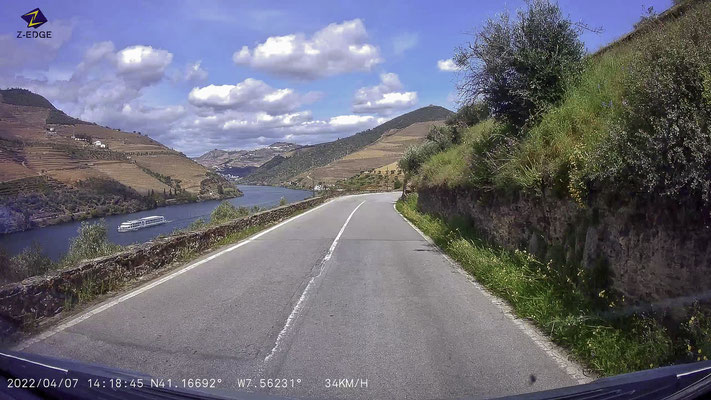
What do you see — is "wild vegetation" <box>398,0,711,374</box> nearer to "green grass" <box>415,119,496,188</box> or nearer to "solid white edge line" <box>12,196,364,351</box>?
"green grass" <box>415,119,496,188</box>

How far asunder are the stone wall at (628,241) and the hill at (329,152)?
487 ft

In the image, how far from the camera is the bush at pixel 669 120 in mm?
4277

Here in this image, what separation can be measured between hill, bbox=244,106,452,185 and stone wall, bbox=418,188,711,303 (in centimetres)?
14847

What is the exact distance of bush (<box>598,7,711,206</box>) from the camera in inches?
168

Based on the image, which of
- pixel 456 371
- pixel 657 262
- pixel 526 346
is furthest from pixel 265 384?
pixel 657 262

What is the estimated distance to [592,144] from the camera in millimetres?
6258

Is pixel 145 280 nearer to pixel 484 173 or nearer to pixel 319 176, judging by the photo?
pixel 484 173

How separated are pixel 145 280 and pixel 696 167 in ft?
28.7

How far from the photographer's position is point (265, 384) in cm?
414

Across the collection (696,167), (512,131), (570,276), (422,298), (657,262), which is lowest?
(422,298)

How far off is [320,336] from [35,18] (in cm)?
818

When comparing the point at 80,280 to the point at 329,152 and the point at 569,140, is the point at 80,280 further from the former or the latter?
the point at 329,152

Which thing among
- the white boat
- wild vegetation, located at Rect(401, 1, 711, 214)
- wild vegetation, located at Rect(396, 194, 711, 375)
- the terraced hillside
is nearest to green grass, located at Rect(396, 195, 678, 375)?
wild vegetation, located at Rect(396, 194, 711, 375)

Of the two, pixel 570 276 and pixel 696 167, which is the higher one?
pixel 696 167
